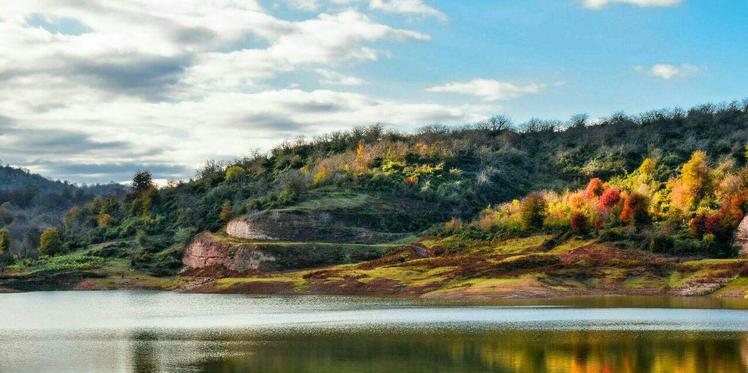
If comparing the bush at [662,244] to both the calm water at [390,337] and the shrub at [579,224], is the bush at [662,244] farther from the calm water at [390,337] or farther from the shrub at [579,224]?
the calm water at [390,337]

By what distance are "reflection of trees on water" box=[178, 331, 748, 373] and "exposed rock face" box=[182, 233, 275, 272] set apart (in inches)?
3525

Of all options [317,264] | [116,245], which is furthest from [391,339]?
[116,245]

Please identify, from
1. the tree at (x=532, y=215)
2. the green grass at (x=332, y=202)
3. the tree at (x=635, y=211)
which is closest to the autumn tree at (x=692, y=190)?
the tree at (x=635, y=211)

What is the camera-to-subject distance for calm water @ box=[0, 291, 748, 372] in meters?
54.0

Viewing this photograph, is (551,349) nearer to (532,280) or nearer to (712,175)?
(532,280)

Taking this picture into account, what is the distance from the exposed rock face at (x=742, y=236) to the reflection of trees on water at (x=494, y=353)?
230 feet

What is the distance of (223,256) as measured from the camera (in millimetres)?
166500

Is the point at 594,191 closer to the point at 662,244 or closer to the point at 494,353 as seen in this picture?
the point at 662,244

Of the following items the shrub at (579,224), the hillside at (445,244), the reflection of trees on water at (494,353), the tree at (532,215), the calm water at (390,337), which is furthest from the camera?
the tree at (532,215)

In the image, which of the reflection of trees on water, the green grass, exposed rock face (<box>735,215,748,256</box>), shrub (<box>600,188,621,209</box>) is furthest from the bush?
the green grass

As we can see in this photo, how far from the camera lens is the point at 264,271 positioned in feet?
511

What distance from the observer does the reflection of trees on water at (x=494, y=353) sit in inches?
2050

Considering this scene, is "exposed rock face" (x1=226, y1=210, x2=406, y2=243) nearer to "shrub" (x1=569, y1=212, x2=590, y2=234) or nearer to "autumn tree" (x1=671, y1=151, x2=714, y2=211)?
"shrub" (x1=569, y1=212, x2=590, y2=234)

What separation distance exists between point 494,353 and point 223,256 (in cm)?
11500
